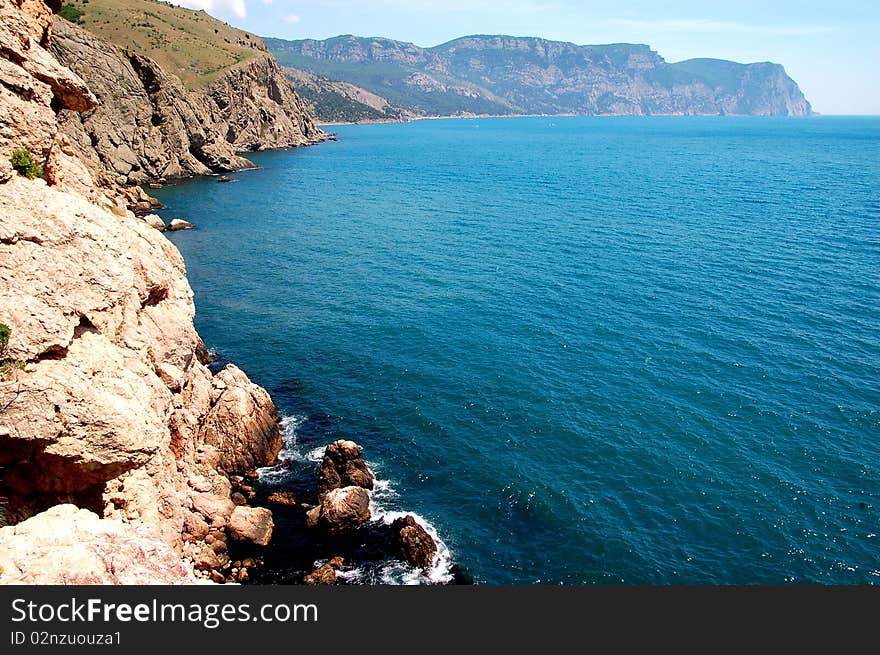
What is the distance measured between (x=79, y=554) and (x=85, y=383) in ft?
37.6

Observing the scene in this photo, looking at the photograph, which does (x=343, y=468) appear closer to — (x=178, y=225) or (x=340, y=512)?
(x=340, y=512)

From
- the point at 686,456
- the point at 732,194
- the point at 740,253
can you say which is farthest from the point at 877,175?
the point at 686,456

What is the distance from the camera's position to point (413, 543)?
41.8 m

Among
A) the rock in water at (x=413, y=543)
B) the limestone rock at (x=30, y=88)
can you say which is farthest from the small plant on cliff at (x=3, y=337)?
the rock in water at (x=413, y=543)

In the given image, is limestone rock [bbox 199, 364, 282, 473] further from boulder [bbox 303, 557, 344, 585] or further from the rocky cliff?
boulder [bbox 303, 557, 344, 585]

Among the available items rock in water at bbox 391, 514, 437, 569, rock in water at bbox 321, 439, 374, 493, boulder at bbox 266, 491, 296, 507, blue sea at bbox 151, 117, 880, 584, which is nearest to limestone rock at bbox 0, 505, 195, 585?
blue sea at bbox 151, 117, 880, 584

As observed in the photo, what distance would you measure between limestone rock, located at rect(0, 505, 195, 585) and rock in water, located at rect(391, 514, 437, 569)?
17147mm

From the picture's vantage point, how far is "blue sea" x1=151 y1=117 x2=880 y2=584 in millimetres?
42906

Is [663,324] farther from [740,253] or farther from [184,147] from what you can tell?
[184,147]

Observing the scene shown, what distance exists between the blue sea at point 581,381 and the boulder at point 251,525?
1131 mm

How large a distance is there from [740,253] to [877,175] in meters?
125

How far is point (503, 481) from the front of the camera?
1937 inches

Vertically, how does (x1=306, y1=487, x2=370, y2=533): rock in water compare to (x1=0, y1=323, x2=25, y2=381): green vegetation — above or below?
below

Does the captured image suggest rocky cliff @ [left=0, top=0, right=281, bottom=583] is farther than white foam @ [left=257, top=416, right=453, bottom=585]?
No
